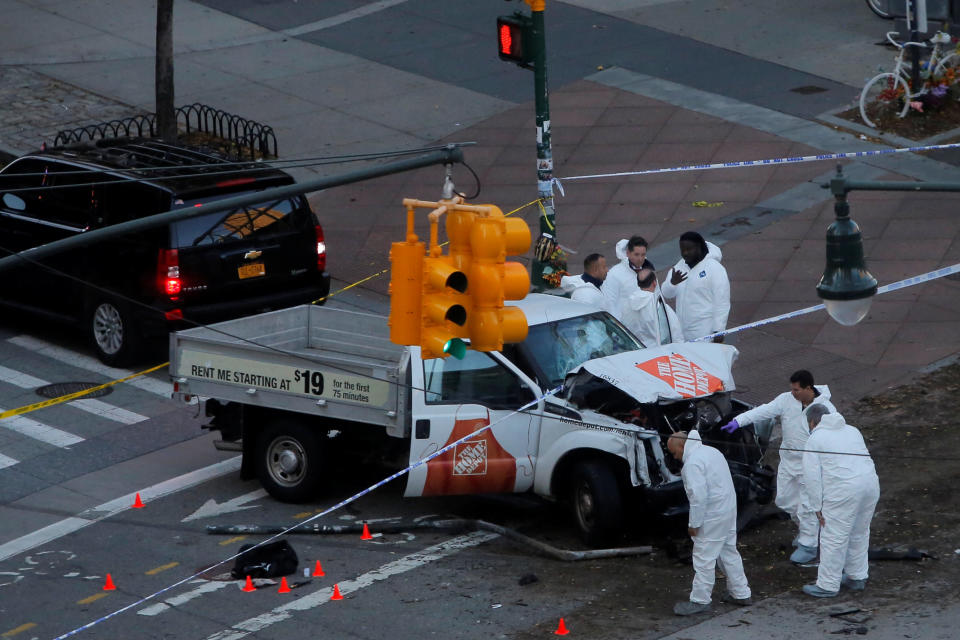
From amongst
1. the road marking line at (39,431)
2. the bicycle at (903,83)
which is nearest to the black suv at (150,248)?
the road marking line at (39,431)

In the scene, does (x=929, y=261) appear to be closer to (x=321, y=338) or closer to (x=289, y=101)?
(x=321, y=338)

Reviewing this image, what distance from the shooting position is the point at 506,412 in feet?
36.3

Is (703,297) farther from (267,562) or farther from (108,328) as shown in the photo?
(108,328)

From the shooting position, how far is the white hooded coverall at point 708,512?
9.70m

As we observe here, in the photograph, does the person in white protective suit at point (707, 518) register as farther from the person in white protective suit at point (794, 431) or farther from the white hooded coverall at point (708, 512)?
the person in white protective suit at point (794, 431)

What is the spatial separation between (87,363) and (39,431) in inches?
70.4

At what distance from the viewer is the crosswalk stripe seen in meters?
13.8

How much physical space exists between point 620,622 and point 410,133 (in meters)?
12.9

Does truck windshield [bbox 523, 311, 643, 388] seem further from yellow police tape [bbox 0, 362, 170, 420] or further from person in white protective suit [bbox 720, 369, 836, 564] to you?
yellow police tape [bbox 0, 362, 170, 420]

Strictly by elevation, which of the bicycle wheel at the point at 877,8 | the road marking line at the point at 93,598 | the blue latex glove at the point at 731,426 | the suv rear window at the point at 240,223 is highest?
the bicycle wheel at the point at 877,8

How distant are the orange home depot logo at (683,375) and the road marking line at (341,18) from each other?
16.6 m

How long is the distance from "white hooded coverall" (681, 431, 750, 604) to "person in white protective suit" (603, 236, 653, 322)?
141 inches

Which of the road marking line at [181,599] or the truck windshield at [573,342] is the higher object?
the truck windshield at [573,342]

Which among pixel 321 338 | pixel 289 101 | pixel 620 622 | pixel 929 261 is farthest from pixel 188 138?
pixel 620 622
